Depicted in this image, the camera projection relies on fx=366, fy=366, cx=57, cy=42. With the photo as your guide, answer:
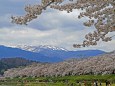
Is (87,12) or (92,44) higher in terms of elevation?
(87,12)

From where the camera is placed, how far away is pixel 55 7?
10.1m

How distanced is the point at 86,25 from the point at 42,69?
17533 cm

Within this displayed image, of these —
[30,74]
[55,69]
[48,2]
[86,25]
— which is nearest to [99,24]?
[86,25]

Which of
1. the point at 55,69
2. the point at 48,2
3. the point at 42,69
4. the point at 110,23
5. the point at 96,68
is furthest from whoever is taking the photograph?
the point at 42,69

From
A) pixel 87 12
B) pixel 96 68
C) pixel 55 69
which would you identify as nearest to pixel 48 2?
pixel 87 12

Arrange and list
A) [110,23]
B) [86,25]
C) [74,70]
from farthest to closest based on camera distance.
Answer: [74,70]
[86,25]
[110,23]

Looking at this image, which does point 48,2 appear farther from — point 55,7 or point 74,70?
point 74,70

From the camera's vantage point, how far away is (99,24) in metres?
11.5

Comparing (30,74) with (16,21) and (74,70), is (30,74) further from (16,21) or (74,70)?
(16,21)

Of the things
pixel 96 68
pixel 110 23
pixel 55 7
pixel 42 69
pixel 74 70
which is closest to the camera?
pixel 55 7

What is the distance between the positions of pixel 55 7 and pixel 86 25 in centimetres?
189

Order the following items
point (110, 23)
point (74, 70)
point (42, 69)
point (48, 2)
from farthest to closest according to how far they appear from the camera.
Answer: point (42, 69) < point (74, 70) < point (110, 23) < point (48, 2)

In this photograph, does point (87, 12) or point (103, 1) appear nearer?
point (103, 1)

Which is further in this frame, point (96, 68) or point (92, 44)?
point (96, 68)
